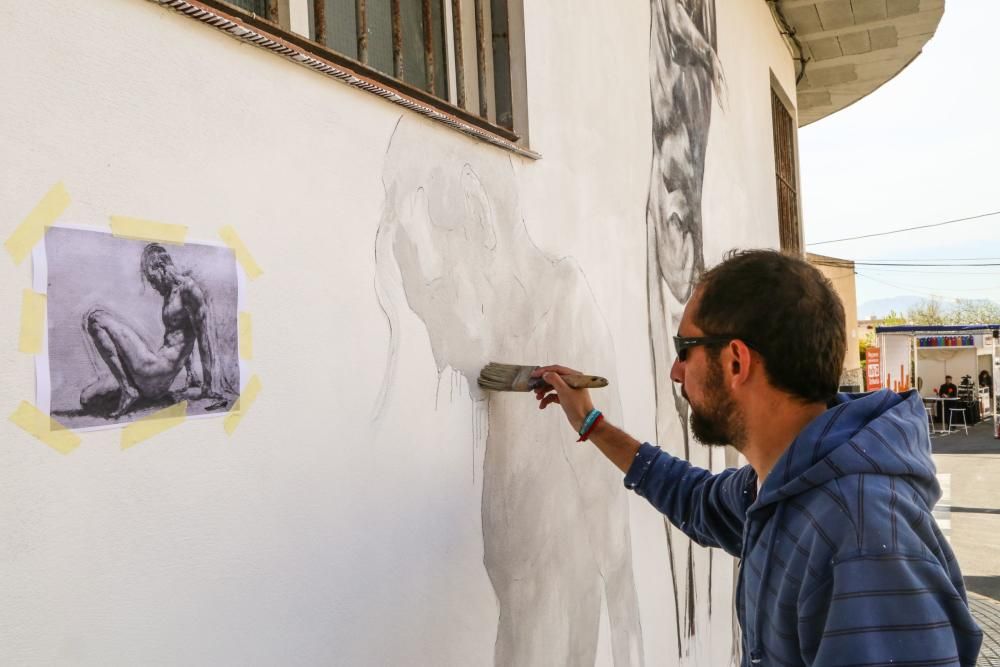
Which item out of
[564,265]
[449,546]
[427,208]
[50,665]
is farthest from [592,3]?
[50,665]

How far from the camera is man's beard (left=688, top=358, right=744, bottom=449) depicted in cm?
183

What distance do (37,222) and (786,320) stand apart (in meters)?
1.41

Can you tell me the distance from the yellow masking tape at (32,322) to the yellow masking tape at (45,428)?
0.26ft

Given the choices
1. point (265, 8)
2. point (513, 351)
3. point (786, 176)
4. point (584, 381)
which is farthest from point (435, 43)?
point (786, 176)

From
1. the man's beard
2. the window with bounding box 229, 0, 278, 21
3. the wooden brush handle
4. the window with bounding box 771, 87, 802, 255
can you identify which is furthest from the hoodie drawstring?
the window with bounding box 771, 87, 802, 255

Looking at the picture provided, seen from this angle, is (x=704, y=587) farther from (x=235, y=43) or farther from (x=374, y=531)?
(x=235, y=43)

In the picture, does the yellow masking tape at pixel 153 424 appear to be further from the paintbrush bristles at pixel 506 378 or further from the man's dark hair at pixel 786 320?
the man's dark hair at pixel 786 320

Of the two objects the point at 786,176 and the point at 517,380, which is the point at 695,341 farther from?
the point at 786,176

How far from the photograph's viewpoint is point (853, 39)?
7340mm

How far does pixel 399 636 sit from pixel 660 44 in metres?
2.96

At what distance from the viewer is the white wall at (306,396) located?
3.89 feet

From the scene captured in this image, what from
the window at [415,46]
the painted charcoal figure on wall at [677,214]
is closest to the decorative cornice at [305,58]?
the window at [415,46]

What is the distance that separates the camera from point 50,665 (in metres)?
1.15

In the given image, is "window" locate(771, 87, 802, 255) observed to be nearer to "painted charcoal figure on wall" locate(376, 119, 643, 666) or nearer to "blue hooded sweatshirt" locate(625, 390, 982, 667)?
"painted charcoal figure on wall" locate(376, 119, 643, 666)
